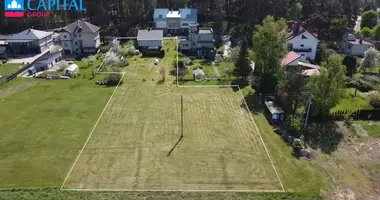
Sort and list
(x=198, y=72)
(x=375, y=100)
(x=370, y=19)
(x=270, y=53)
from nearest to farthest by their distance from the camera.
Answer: (x=375, y=100) → (x=270, y=53) → (x=198, y=72) → (x=370, y=19)

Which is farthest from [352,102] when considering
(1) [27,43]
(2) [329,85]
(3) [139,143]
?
(1) [27,43]

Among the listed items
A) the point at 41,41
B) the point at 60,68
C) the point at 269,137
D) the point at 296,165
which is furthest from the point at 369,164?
the point at 41,41

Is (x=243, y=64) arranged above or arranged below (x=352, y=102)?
above

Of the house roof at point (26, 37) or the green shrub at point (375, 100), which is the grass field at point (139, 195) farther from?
the house roof at point (26, 37)

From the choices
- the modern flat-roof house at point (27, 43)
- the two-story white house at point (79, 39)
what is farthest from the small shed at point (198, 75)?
the modern flat-roof house at point (27, 43)

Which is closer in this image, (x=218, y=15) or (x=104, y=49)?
(x=104, y=49)

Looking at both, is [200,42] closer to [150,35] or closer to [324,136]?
[150,35]
